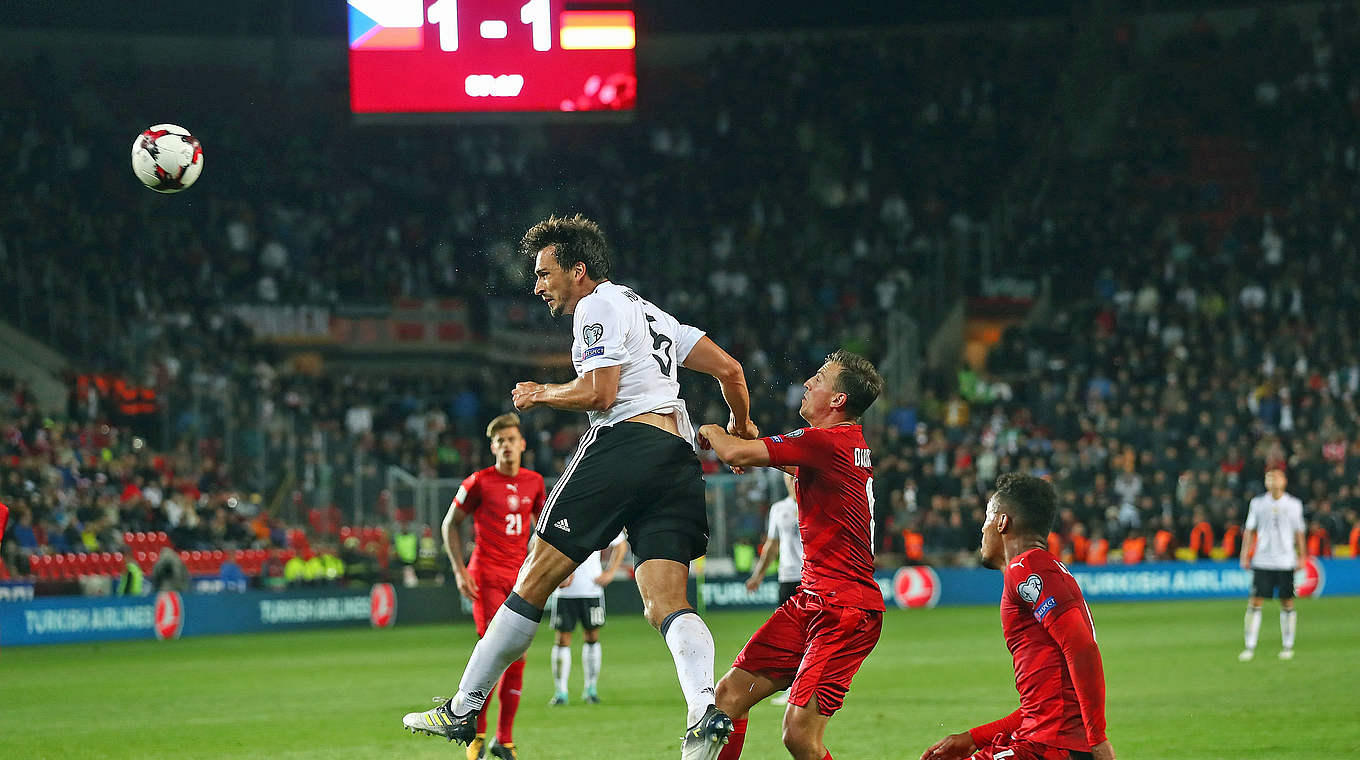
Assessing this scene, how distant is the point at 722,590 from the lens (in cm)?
2644

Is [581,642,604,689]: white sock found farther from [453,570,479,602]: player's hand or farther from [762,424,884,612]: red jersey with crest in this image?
[762,424,884,612]: red jersey with crest

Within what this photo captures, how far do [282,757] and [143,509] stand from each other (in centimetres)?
1600

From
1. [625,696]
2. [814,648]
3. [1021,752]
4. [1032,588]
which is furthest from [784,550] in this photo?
[1032,588]

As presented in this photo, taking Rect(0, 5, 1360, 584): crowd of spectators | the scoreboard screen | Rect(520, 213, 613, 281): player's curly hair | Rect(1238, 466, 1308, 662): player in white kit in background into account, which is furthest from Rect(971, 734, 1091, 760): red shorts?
Rect(0, 5, 1360, 584): crowd of spectators

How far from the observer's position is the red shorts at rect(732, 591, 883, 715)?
22.5ft

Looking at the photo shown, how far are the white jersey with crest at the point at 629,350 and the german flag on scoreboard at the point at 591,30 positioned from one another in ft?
45.0

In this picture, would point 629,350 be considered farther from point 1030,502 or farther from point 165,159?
point 165,159

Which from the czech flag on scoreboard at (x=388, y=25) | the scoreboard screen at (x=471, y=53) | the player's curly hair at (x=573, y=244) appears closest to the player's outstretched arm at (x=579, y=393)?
the player's curly hair at (x=573, y=244)

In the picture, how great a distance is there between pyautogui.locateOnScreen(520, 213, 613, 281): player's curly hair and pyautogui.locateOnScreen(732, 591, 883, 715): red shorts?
66.5 inches

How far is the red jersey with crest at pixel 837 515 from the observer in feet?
23.0

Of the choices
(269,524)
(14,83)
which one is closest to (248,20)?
(14,83)

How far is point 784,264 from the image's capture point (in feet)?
113

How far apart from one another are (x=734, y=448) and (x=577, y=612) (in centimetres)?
799

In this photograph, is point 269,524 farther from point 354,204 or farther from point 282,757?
point 282,757
